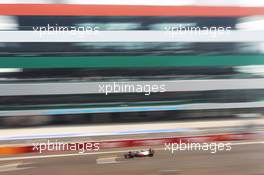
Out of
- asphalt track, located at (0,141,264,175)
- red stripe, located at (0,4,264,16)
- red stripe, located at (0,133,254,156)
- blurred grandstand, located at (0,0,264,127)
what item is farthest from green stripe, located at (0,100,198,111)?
red stripe, located at (0,4,264,16)

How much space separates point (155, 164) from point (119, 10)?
130cm

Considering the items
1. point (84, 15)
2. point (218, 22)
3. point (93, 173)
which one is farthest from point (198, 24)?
point (93, 173)

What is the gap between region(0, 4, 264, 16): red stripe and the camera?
228 centimetres

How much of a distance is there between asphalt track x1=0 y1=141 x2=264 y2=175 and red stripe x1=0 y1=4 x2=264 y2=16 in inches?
43.6

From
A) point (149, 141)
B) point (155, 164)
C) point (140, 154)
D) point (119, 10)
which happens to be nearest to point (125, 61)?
point (119, 10)

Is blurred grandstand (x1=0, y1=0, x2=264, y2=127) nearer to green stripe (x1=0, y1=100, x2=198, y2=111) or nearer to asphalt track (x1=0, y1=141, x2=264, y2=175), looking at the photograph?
green stripe (x1=0, y1=100, x2=198, y2=111)

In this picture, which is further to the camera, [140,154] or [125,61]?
[140,154]

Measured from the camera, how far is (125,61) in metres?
2.38

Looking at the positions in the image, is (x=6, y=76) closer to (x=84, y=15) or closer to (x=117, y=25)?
(x=84, y=15)

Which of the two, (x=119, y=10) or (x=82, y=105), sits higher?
(x=119, y=10)

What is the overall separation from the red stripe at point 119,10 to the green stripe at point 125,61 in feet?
1.11

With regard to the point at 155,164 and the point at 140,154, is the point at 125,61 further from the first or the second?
the point at 155,164

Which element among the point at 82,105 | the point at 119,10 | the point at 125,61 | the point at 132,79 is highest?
the point at 119,10

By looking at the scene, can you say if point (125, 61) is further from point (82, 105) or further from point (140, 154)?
point (140, 154)
